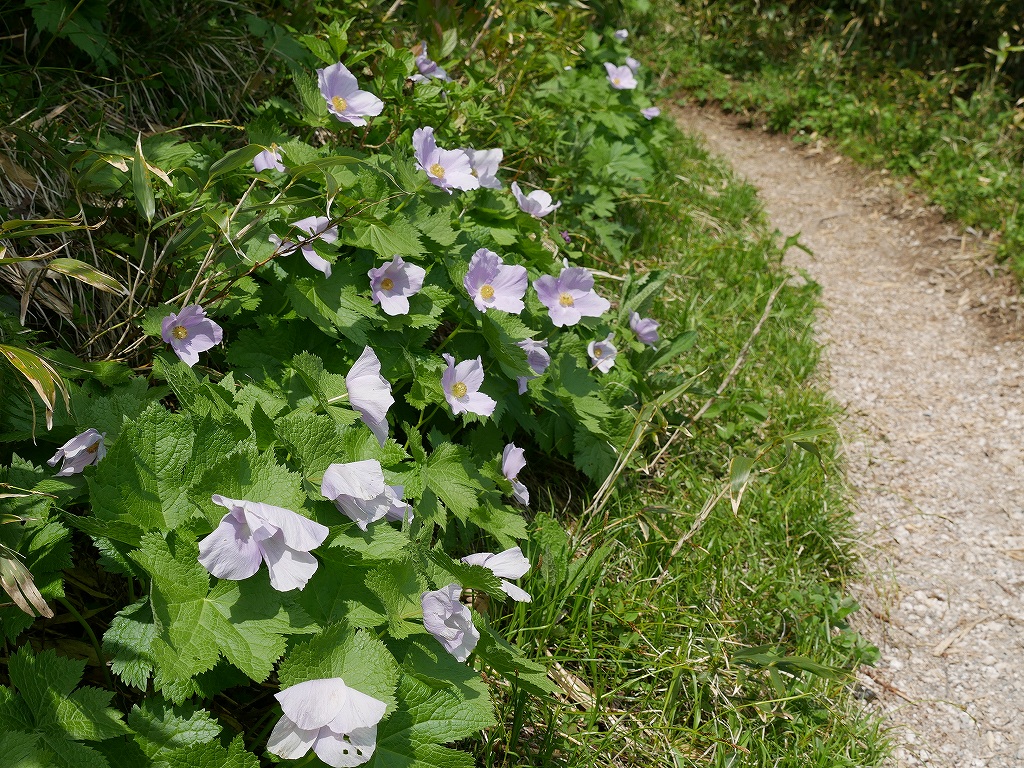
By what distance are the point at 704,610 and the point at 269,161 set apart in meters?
1.65

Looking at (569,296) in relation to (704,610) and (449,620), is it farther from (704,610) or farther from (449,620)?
(449,620)

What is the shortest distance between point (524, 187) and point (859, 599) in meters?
1.94

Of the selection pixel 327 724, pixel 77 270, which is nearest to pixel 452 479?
pixel 327 724

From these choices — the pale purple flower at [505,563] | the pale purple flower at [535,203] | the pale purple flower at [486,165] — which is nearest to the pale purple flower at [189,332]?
the pale purple flower at [505,563]

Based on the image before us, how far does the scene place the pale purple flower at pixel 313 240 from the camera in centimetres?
173

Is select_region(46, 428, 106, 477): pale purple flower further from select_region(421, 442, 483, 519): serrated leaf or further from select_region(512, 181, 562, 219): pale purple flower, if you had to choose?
select_region(512, 181, 562, 219): pale purple flower

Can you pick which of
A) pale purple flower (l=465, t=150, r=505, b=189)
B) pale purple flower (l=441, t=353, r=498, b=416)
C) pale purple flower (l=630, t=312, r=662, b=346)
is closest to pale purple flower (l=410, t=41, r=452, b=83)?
pale purple flower (l=465, t=150, r=505, b=189)

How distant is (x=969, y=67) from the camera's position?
5656mm

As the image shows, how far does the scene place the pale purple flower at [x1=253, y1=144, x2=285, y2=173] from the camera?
6.35 ft

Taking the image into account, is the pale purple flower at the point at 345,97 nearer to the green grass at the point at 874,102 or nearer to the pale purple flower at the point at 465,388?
the pale purple flower at the point at 465,388

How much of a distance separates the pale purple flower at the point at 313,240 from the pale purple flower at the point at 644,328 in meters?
1.12

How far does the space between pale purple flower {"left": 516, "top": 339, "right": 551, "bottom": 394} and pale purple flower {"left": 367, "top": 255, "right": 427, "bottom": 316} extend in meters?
0.32

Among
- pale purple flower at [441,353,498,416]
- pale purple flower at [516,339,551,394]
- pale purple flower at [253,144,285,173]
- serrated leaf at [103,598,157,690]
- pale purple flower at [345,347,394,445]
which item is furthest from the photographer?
pale purple flower at [516,339,551,394]

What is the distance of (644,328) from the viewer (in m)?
2.57
